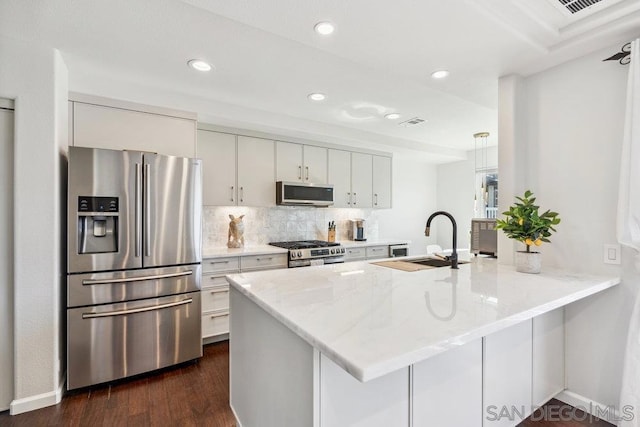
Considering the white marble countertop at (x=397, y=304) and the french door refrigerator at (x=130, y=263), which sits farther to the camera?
the french door refrigerator at (x=130, y=263)

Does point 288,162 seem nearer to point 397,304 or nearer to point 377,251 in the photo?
point 377,251

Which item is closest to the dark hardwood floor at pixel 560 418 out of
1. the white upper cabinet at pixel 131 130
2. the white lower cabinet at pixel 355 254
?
the white lower cabinet at pixel 355 254

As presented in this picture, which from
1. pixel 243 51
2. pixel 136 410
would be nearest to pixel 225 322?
pixel 136 410

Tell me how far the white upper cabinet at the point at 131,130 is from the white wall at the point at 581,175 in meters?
2.78

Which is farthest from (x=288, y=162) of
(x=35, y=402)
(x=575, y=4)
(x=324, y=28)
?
(x=35, y=402)

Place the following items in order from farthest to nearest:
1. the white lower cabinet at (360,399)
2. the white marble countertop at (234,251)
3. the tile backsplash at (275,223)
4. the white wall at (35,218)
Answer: the tile backsplash at (275,223) → the white marble countertop at (234,251) → the white wall at (35,218) → the white lower cabinet at (360,399)

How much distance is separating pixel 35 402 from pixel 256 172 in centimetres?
265

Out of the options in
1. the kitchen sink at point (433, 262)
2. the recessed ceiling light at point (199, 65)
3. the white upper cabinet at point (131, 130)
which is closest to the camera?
the kitchen sink at point (433, 262)

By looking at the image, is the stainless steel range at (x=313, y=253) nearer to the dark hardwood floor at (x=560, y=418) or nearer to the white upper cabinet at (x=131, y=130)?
the white upper cabinet at (x=131, y=130)

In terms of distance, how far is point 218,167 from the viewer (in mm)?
3439

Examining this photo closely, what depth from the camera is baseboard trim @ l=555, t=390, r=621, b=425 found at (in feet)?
6.15

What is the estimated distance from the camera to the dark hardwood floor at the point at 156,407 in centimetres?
192

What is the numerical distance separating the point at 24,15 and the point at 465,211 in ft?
19.1

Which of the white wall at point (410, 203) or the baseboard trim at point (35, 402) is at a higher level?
the white wall at point (410, 203)
